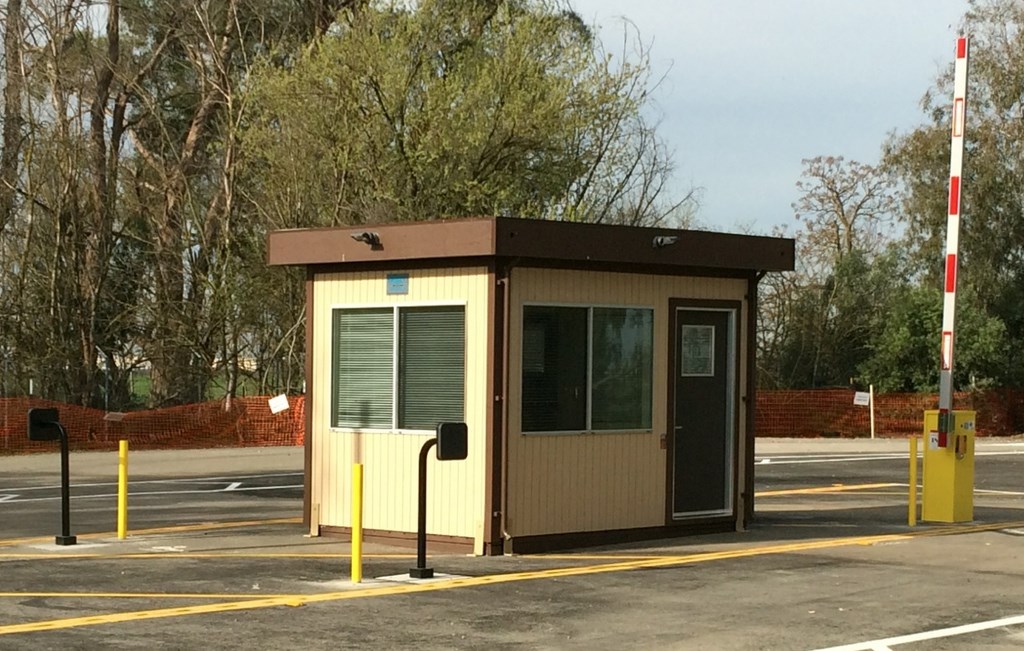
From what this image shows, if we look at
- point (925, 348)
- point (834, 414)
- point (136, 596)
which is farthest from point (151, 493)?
point (925, 348)

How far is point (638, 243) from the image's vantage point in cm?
1513

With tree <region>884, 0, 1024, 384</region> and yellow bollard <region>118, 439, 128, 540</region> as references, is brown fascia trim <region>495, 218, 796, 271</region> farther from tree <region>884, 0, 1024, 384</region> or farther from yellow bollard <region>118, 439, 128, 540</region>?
tree <region>884, 0, 1024, 384</region>

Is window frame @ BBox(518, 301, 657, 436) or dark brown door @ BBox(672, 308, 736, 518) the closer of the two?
window frame @ BBox(518, 301, 657, 436)

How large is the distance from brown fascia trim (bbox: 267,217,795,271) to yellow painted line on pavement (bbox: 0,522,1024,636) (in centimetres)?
295

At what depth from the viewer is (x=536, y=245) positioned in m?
14.3

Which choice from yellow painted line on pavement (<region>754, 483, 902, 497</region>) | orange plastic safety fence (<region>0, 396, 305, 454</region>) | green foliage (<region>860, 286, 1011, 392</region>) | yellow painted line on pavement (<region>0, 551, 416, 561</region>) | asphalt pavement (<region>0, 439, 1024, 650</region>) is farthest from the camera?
green foliage (<region>860, 286, 1011, 392</region>)

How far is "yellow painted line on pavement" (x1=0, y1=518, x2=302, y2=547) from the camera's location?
50.7 ft

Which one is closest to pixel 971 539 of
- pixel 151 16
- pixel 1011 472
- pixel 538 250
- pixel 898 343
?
pixel 538 250

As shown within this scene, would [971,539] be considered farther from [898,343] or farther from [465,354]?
[898,343]

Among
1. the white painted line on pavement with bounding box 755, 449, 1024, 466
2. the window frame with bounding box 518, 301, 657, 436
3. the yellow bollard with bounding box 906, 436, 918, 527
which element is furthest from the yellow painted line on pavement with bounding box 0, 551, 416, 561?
the white painted line on pavement with bounding box 755, 449, 1024, 466

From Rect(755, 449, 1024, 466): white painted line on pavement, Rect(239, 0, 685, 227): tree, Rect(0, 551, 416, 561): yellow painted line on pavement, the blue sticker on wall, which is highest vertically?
Rect(239, 0, 685, 227): tree

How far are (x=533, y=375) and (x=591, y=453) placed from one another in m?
1.04

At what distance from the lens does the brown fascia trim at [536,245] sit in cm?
1418

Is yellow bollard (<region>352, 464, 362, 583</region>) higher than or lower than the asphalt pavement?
higher
